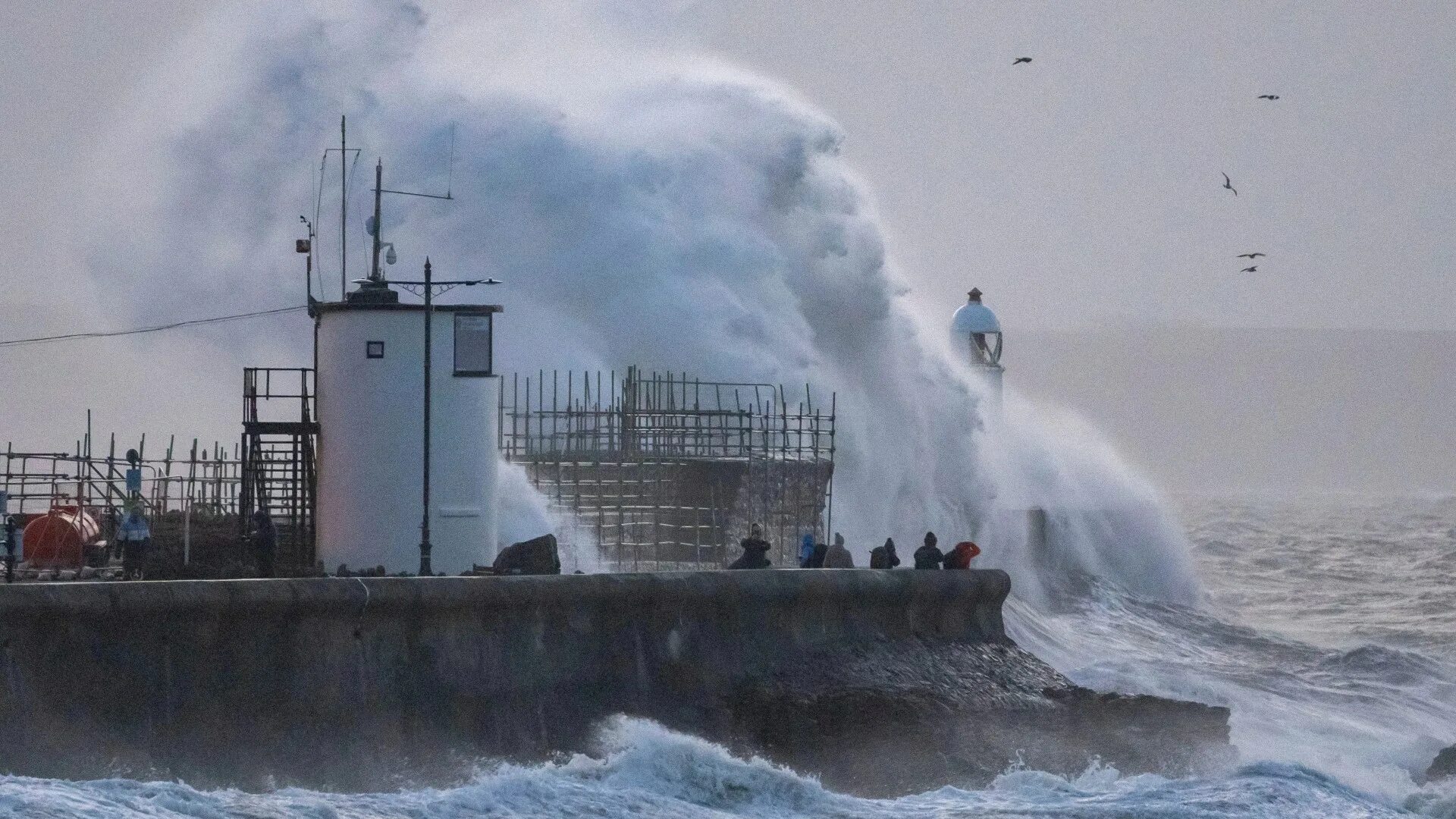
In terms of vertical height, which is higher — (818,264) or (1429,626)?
(818,264)

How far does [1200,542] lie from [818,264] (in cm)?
2303

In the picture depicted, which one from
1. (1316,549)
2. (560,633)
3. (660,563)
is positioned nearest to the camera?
(560,633)

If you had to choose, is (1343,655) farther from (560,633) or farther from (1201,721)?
(560,633)

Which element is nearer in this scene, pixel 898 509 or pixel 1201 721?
pixel 1201 721

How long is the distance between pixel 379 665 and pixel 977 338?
84.8ft

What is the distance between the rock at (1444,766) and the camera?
72.3 ft

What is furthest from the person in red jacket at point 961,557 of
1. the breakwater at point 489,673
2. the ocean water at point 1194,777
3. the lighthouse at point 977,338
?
the lighthouse at point 977,338

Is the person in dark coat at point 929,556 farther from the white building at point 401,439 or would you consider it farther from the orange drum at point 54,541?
the orange drum at point 54,541

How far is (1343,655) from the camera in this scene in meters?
31.9

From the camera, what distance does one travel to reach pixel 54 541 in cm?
2133

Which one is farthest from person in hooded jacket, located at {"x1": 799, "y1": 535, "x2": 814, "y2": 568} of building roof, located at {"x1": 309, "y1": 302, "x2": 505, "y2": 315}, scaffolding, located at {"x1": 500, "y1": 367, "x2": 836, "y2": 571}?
scaffolding, located at {"x1": 500, "y1": 367, "x2": 836, "y2": 571}

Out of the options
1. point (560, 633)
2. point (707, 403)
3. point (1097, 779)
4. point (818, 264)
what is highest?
point (818, 264)

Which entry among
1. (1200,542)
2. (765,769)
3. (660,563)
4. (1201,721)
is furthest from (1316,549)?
(765,769)

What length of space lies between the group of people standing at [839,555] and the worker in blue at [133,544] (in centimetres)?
497
